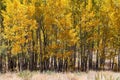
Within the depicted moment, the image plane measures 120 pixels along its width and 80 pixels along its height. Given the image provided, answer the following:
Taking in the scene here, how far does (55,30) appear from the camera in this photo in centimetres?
3481

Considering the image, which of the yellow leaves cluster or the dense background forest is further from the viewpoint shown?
the dense background forest

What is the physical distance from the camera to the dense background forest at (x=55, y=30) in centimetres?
3259

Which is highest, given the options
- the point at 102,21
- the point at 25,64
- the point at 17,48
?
the point at 102,21

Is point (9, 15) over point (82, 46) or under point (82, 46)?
over

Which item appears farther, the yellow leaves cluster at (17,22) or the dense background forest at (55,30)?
the dense background forest at (55,30)

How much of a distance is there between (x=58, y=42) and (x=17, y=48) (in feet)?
15.7

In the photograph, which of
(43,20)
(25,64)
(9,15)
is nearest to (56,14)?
(43,20)

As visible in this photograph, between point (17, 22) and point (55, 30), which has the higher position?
point (17, 22)

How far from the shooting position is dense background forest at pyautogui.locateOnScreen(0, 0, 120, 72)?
1283 inches

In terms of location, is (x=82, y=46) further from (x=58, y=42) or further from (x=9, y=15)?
(x=9, y=15)

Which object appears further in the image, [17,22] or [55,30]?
[55,30]

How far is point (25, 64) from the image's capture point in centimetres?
3769

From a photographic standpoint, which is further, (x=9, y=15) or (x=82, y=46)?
(x=82, y=46)

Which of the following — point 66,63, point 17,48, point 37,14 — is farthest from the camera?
point 66,63
